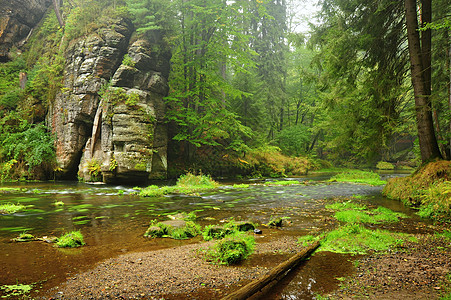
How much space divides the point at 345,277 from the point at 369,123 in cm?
863

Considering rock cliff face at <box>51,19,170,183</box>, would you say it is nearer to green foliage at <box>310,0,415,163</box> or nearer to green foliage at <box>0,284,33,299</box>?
green foliage at <box>310,0,415,163</box>

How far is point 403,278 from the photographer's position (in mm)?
2947

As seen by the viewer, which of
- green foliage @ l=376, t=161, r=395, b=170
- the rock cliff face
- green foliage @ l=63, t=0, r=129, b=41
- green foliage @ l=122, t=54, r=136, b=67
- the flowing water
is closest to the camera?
the flowing water

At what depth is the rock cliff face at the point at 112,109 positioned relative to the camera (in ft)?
47.6

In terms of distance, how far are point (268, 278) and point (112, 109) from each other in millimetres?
14652

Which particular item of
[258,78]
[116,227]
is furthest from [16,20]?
[116,227]

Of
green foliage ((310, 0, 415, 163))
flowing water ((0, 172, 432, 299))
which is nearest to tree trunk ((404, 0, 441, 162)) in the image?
green foliage ((310, 0, 415, 163))

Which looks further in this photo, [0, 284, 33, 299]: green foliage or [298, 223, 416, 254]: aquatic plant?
[298, 223, 416, 254]: aquatic plant

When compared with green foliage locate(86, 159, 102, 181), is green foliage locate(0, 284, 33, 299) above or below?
below

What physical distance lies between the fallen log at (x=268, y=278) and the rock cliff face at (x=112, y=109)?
1227 centimetres

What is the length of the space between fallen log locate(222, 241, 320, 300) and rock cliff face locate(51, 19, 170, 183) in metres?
12.3

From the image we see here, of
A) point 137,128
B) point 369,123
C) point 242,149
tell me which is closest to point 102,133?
point 137,128

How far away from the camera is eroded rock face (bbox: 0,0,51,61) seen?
20547 millimetres

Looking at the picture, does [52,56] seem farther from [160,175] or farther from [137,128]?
[160,175]
